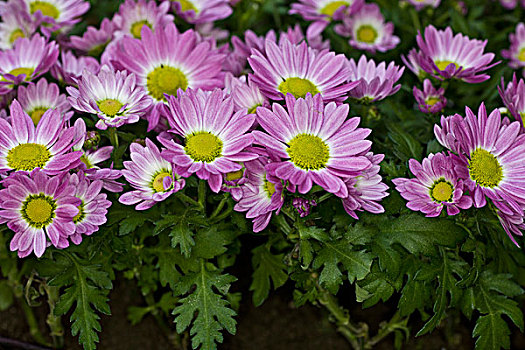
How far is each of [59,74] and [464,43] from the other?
1.35 m

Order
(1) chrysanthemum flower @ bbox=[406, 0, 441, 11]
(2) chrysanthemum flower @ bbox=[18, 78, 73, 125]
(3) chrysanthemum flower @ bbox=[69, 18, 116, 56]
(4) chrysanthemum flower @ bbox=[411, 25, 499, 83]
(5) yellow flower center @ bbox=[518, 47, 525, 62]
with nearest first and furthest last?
1. (2) chrysanthemum flower @ bbox=[18, 78, 73, 125]
2. (4) chrysanthemum flower @ bbox=[411, 25, 499, 83]
3. (3) chrysanthemum flower @ bbox=[69, 18, 116, 56]
4. (5) yellow flower center @ bbox=[518, 47, 525, 62]
5. (1) chrysanthemum flower @ bbox=[406, 0, 441, 11]

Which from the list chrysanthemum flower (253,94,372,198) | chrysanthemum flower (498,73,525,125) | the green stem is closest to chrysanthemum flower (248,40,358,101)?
chrysanthemum flower (253,94,372,198)

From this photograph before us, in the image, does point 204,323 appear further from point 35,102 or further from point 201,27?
point 201,27

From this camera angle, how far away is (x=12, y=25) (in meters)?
2.13

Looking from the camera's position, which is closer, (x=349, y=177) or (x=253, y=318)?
(x=349, y=177)

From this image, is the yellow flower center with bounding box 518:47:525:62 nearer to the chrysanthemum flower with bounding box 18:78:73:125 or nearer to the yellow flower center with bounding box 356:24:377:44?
the yellow flower center with bounding box 356:24:377:44

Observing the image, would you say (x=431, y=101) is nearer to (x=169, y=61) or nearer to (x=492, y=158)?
(x=492, y=158)

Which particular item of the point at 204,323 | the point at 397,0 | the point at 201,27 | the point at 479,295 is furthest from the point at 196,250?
the point at 397,0

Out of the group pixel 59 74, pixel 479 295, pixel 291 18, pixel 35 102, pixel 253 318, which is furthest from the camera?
pixel 291 18

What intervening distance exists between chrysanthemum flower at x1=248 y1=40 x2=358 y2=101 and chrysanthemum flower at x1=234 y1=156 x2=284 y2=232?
8.9 inches

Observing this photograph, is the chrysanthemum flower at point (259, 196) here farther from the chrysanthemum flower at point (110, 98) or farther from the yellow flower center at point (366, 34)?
the yellow flower center at point (366, 34)

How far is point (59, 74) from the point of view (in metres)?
1.89

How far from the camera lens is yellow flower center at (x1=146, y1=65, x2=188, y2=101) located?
1774 millimetres

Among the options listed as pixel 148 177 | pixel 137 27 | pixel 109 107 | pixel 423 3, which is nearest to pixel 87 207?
pixel 148 177
